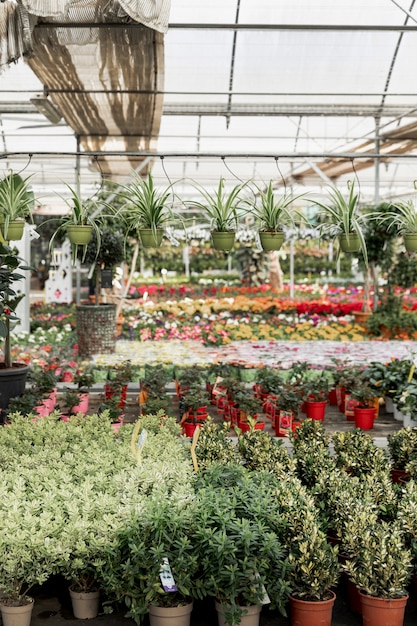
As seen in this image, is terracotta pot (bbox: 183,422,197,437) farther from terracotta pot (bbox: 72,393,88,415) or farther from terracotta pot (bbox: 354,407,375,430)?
terracotta pot (bbox: 354,407,375,430)

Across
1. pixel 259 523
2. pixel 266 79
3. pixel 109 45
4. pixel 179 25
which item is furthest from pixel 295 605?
pixel 266 79

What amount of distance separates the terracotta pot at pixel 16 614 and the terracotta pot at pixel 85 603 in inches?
7.9

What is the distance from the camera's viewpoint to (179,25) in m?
7.28

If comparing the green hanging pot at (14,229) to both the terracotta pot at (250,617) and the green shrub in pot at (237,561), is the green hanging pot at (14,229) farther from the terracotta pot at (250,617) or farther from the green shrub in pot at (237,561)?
the terracotta pot at (250,617)

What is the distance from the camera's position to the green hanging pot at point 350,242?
492 centimetres

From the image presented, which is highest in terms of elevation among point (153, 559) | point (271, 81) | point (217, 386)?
point (271, 81)

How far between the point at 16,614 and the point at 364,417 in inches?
A: 144

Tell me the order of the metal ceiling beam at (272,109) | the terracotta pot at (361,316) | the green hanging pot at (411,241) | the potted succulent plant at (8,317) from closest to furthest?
1. the green hanging pot at (411,241)
2. the potted succulent plant at (8,317)
3. the metal ceiling beam at (272,109)
4. the terracotta pot at (361,316)

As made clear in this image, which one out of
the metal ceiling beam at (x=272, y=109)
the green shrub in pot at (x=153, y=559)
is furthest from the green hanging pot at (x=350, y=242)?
the metal ceiling beam at (x=272, y=109)

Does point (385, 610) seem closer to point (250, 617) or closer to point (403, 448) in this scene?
point (250, 617)

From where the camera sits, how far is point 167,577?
298 centimetres

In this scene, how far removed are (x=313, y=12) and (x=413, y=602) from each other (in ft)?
18.2

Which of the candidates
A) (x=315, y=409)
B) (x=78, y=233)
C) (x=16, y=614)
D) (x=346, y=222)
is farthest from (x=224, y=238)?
(x=16, y=614)

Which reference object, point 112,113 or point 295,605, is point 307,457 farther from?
point 112,113
